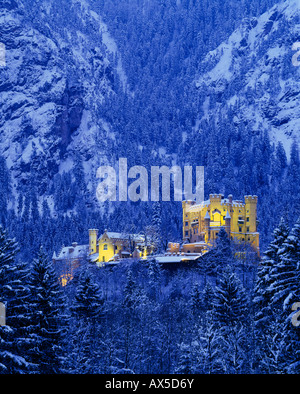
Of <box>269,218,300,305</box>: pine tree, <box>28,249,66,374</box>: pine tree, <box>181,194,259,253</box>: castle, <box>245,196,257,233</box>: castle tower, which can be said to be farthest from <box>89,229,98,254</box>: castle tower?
<box>269,218,300,305</box>: pine tree

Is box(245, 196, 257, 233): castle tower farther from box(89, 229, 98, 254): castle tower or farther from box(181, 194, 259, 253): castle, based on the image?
box(89, 229, 98, 254): castle tower

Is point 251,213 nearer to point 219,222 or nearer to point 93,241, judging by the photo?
point 219,222

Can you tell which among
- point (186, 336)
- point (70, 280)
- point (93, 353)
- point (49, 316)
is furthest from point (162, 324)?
point (70, 280)

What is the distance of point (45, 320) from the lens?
2077 inches

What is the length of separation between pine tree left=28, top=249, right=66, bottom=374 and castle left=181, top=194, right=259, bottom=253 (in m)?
69.6

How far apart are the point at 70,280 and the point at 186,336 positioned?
48.9m

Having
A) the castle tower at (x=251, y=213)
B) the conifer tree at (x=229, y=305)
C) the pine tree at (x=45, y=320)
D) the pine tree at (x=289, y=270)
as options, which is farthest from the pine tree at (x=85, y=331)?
the castle tower at (x=251, y=213)

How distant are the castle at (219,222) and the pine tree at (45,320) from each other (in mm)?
69626

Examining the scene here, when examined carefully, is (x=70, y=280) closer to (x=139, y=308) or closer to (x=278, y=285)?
(x=139, y=308)

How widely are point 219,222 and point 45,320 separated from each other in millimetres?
79777

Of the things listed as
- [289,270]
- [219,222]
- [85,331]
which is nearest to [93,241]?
[219,222]

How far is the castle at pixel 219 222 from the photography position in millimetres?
127688

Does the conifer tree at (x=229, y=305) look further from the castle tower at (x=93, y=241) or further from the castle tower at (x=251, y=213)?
the castle tower at (x=93, y=241)

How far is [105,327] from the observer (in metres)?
74.8
